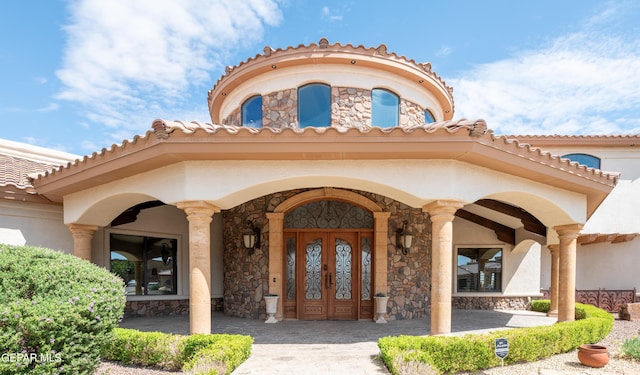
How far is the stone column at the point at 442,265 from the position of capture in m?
6.64

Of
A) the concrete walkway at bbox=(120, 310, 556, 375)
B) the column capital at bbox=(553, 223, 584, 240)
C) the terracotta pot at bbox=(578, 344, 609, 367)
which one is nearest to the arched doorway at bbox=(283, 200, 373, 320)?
the concrete walkway at bbox=(120, 310, 556, 375)

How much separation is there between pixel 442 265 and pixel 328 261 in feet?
13.8

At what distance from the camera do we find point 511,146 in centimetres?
655

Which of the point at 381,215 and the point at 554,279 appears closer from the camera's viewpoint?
the point at 381,215

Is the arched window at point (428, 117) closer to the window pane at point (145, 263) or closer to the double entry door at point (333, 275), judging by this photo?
the double entry door at point (333, 275)

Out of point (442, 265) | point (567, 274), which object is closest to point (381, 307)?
point (442, 265)

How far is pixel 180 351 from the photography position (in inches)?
232

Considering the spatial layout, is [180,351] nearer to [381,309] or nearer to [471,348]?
[471,348]

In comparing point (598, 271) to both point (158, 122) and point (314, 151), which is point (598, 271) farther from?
point (158, 122)

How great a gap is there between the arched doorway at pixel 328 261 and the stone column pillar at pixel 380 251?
212mm

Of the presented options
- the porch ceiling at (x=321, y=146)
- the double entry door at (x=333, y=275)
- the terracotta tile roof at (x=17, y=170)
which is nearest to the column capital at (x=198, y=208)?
the porch ceiling at (x=321, y=146)

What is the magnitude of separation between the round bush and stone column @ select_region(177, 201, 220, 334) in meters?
1.65

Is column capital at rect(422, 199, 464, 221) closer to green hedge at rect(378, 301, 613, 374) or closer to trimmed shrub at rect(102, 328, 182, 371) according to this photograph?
green hedge at rect(378, 301, 613, 374)

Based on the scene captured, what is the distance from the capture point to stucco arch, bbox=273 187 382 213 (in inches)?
397
